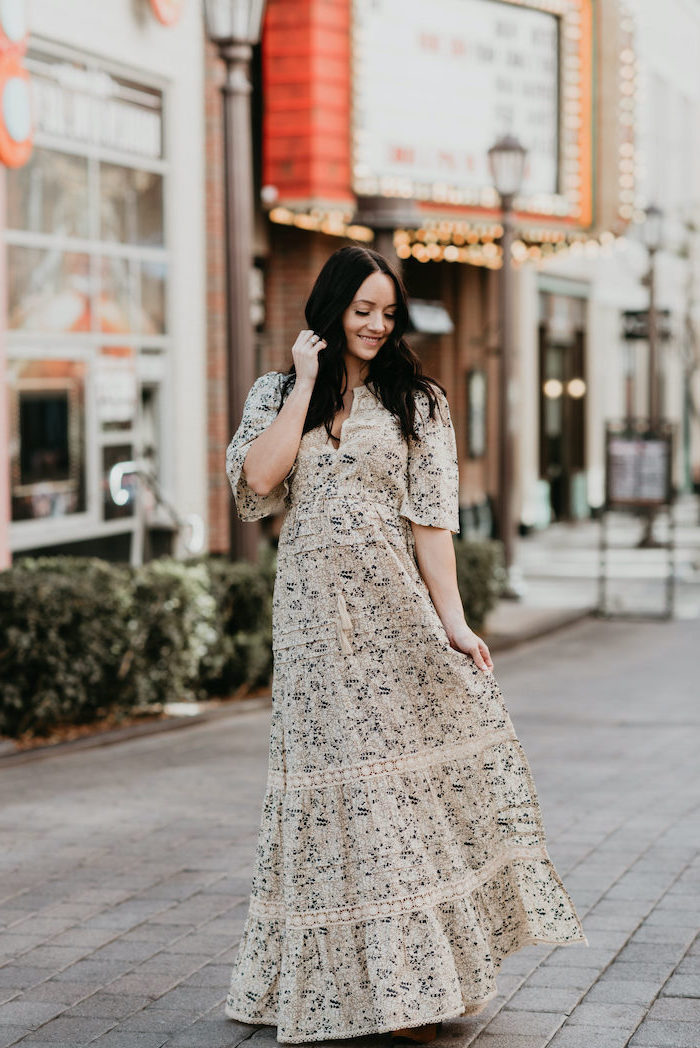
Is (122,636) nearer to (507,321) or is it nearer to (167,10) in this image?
(167,10)

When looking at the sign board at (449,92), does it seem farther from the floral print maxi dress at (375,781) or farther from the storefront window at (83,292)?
the floral print maxi dress at (375,781)

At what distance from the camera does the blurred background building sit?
12.3 meters

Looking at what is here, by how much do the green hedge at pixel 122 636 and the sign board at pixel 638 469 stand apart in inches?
241

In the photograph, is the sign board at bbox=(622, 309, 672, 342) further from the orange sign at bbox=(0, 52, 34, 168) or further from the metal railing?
the orange sign at bbox=(0, 52, 34, 168)

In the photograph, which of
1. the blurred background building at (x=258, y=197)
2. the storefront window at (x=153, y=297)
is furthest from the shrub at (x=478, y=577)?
the storefront window at (x=153, y=297)

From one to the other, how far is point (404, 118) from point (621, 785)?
387 inches

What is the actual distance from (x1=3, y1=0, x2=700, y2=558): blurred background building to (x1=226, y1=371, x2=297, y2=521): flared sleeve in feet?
19.1

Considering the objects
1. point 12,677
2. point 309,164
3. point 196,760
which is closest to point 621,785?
point 196,760

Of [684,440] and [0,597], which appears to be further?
[684,440]

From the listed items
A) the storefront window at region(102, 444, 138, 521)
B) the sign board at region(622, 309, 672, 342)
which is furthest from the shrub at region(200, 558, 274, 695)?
the sign board at region(622, 309, 672, 342)

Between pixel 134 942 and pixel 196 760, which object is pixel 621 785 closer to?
pixel 196 760

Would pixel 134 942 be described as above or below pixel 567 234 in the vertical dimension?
below

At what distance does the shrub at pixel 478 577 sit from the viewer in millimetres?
12820

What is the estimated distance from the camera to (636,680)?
11.3 metres
